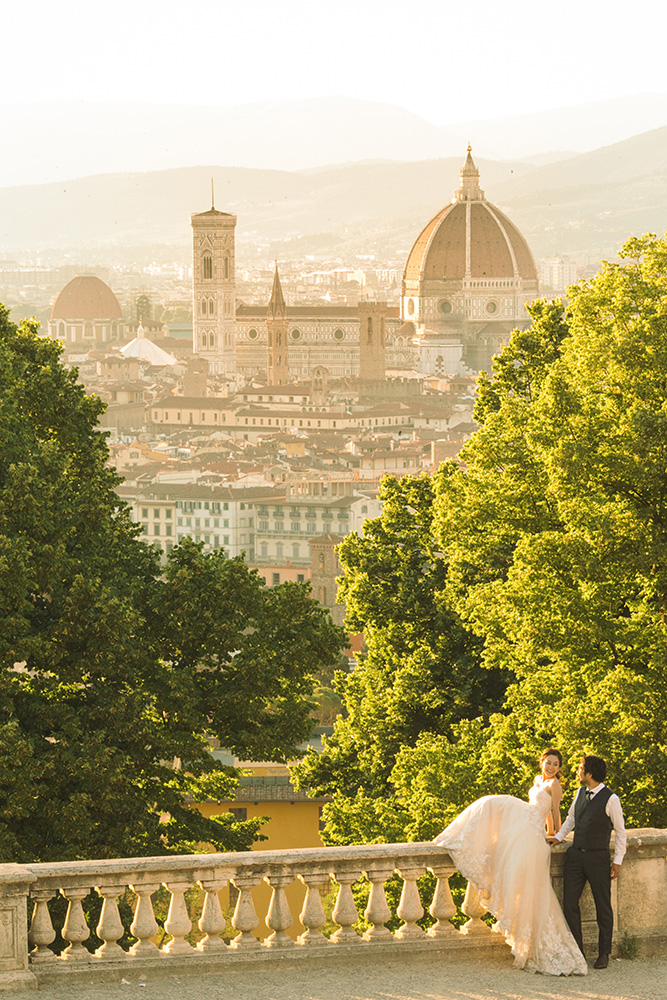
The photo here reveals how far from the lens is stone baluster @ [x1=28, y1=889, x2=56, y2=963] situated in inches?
339

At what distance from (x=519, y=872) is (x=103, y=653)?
5.72 m

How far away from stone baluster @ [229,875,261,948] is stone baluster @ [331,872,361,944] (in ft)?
1.28

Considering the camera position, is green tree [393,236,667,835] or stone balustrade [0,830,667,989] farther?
green tree [393,236,667,835]

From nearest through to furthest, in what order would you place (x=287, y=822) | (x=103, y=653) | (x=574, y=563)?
(x=574, y=563) → (x=103, y=653) → (x=287, y=822)

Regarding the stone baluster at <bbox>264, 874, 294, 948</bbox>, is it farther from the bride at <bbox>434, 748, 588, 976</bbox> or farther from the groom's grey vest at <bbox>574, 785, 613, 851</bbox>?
the groom's grey vest at <bbox>574, 785, 613, 851</bbox>

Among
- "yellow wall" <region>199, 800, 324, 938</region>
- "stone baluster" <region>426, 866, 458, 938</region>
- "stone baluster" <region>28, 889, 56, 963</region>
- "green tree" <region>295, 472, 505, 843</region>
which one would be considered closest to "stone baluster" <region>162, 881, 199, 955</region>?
"stone baluster" <region>28, 889, 56, 963</region>

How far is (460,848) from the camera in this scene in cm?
919

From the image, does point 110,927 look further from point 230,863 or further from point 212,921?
point 230,863

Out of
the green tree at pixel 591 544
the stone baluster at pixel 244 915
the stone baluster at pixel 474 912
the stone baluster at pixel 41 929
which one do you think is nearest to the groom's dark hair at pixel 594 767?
the stone baluster at pixel 474 912

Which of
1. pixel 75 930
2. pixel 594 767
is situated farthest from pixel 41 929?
pixel 594 767

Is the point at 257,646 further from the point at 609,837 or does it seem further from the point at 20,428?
the point at 609,837

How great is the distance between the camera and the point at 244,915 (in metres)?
8.88

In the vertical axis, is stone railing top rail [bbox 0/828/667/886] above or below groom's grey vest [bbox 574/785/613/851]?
below

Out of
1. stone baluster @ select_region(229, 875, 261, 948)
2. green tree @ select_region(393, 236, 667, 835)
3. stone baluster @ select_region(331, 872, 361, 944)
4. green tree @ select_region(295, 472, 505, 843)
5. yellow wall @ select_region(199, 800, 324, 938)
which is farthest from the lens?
yellow wall @ select_region(199, 800, 324, 938)
